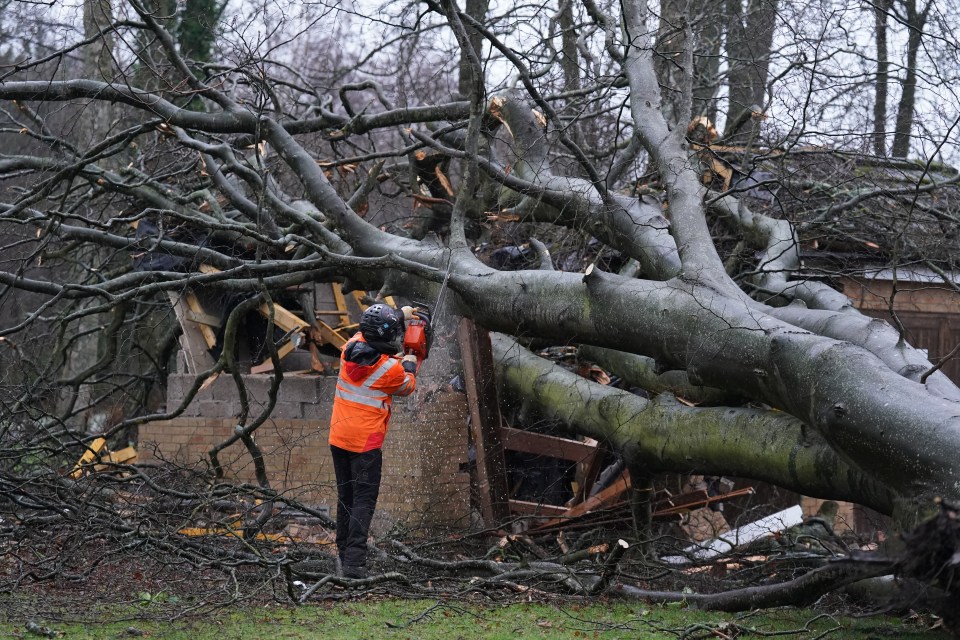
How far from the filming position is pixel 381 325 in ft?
20.7

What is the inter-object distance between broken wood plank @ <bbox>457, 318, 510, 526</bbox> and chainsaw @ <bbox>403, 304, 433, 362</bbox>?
114 centimetres

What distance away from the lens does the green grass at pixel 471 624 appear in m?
4.62

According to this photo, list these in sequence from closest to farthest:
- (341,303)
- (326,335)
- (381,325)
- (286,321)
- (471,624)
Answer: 1. (471,624)
2. (381,325)
3. (286,321)
4. (326,335)
5. (341,303)

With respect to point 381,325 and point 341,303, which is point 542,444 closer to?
point 381,325

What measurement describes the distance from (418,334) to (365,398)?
570 mm

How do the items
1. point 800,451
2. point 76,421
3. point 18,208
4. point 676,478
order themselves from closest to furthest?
1. point 800,451
2. point 18,208
3. point 676,478
4. point 76,421

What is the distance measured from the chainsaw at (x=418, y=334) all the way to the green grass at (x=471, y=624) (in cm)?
178

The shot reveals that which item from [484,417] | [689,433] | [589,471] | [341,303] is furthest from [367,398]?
[341,303]

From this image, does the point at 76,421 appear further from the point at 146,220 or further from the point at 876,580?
the point at 876,580

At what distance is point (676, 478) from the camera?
844 centimetres

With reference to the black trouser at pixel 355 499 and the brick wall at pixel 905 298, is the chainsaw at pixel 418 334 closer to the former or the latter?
the black trouser at pixel 355 499

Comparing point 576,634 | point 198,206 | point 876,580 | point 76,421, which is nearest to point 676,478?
point 876,580

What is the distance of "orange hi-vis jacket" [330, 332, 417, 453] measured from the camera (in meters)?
6.40

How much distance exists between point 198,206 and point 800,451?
7430 mm
